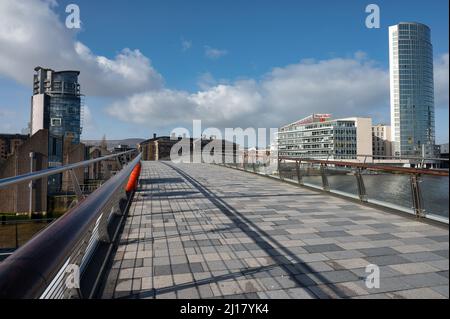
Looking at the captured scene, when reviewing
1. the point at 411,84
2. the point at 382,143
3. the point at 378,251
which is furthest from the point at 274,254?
the point at 382,143

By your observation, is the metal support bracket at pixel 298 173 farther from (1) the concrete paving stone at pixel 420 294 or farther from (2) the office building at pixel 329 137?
(2) the office building at pixel 329 137

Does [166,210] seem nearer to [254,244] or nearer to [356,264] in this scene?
[254,244]

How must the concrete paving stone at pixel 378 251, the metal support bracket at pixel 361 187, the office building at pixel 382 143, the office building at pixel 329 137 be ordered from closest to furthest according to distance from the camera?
the concrete paving stone at pixel 378 251 → the metal support bracket at pixel 361 187 → the office building at pixel 329 137 → the office building at pixel 382 143

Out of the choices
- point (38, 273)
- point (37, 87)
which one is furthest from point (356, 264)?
point (37, 87)

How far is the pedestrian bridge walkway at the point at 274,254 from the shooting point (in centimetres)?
288

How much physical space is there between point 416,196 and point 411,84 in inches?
1005

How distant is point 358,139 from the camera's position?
47.0m

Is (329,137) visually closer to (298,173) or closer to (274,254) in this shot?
(298,173)

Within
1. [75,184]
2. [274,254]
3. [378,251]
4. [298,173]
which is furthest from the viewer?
[298,173]

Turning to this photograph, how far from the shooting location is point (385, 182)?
698 centimetres

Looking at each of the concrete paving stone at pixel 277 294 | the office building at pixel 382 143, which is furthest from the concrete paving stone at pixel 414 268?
the office building at pixel 382 143

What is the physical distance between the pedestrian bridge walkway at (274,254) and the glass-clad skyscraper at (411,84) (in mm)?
8798

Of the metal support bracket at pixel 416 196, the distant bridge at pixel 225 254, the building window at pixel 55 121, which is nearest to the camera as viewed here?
the distant bridge at pixel 225 254

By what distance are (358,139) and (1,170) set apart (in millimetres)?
42524
